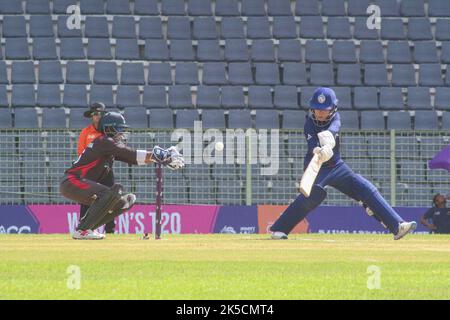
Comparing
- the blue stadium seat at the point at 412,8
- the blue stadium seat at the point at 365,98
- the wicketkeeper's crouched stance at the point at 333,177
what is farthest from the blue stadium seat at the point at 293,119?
the wicketkeeper's crouched stance at the point at 333,177

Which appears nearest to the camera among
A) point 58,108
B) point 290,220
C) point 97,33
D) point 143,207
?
point 290,220

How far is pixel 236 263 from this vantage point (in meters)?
11.2

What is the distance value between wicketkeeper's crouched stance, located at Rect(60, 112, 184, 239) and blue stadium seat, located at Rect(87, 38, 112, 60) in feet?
35.7

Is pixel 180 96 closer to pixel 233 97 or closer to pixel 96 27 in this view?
pixel 233 97

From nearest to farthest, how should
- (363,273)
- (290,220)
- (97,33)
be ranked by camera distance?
(363,273) → (290,220) → (97,33)

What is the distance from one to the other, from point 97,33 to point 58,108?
10.1 ft

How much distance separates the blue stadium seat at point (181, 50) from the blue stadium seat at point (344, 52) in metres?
3.18

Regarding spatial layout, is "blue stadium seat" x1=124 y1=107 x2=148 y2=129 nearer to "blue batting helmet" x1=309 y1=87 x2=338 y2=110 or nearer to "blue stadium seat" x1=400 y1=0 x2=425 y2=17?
"blue stadium seat" x1=400 y1=0 x2=425 y2=17

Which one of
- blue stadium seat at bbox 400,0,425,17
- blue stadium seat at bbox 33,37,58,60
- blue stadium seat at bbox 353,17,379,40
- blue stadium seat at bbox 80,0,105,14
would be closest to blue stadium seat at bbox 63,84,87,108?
blue stadium seat at bbox 33,37,58,60

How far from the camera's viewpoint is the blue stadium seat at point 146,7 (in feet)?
90.7

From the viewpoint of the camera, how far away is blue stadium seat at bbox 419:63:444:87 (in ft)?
87.2

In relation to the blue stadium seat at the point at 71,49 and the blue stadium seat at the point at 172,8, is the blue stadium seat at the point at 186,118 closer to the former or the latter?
the blue stadium seat at the point at 71,49

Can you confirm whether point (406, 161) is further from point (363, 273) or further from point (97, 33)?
point (363, 273)
